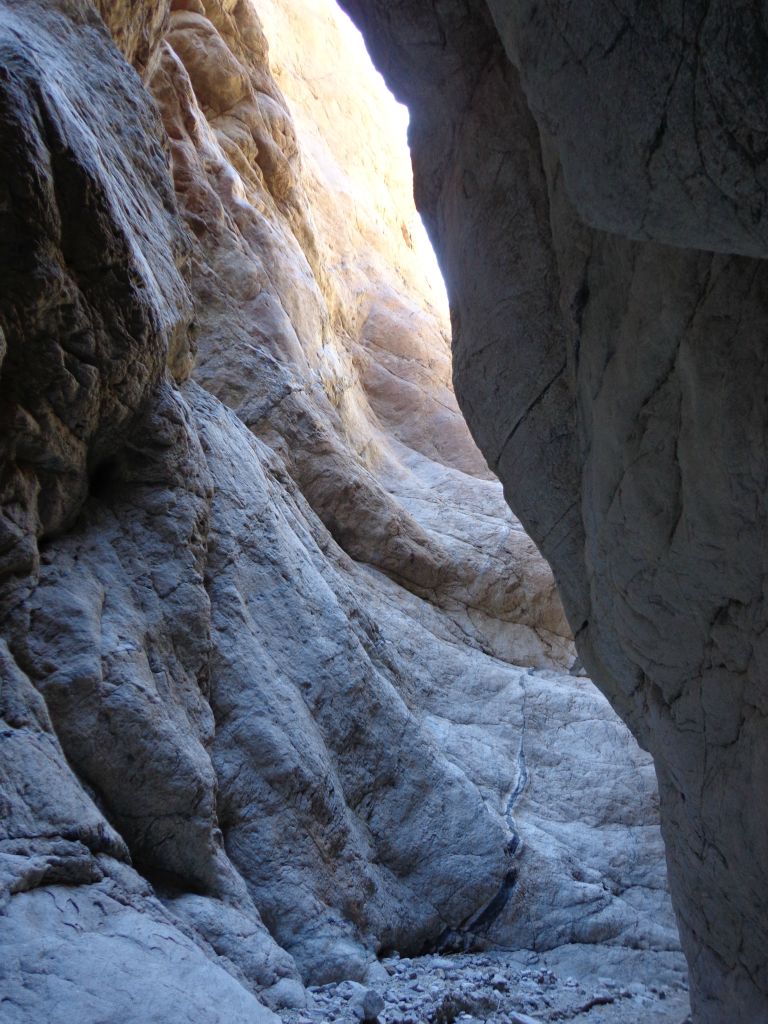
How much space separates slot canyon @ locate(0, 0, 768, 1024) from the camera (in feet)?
11.3

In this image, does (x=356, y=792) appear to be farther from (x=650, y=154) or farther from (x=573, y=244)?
(x=650, y=154)

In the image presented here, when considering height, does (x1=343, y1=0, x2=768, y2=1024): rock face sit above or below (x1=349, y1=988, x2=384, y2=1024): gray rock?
above

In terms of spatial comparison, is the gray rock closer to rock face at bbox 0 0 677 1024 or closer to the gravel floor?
the gravel floor

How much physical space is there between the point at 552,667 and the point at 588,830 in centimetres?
386

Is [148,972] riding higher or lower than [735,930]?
lower

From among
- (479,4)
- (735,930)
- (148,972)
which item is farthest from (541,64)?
(735,930)

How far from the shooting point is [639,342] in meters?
4.12

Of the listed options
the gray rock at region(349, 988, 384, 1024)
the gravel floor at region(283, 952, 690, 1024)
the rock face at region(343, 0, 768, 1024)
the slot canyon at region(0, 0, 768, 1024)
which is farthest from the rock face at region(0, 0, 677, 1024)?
the rock face at region(343, 0, 768, 1024)

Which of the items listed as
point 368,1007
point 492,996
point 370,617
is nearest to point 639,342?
point 368,1007

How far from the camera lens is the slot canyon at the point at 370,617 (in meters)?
3.43

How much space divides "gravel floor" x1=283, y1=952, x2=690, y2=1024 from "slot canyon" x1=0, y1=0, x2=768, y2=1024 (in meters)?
0.04

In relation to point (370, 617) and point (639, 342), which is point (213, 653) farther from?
point (639, 342)

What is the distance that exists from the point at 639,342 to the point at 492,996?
4712 mm

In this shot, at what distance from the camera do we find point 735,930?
5156 mm
